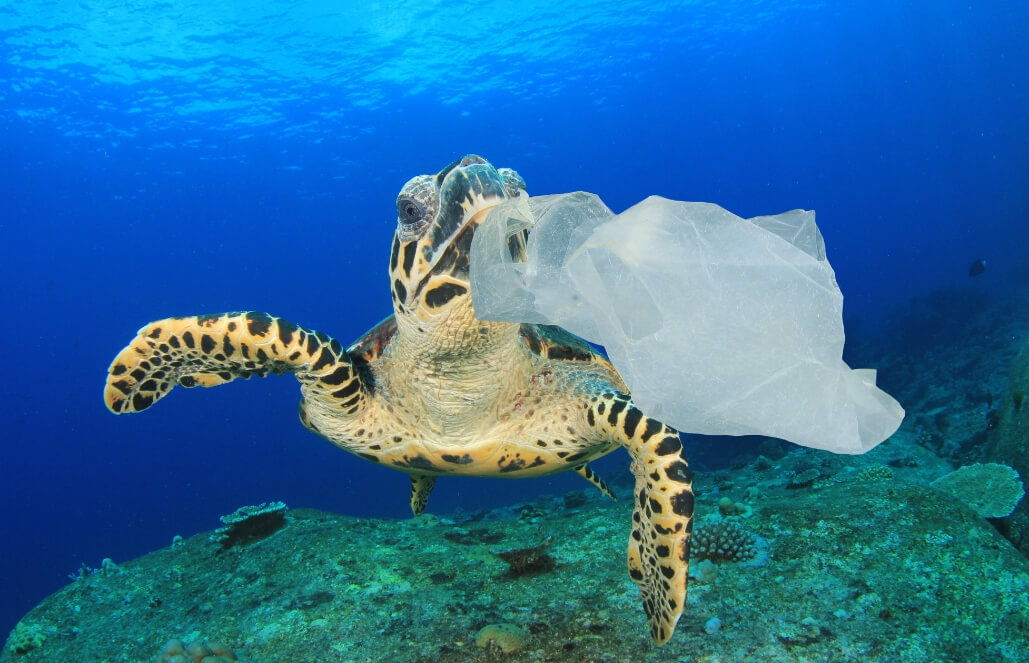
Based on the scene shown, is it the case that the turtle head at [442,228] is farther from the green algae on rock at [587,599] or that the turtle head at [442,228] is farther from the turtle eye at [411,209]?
the green algae on rock at [587,599]

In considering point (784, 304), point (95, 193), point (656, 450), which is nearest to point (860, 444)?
point (784, 304)

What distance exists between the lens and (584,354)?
12.4 feet

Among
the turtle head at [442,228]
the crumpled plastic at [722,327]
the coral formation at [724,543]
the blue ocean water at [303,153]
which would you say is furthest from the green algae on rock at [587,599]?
the blue ocean water at [303,153]

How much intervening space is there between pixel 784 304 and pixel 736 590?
230 cm

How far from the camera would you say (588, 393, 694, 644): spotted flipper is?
2354 mm

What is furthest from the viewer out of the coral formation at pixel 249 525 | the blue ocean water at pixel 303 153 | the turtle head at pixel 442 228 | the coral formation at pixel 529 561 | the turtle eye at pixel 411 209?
the blue ocean water at pixel 303 153

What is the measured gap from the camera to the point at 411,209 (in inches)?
89.0

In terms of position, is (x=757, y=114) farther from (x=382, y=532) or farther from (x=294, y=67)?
(x=382, y=532)

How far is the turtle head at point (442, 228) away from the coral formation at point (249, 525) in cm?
342

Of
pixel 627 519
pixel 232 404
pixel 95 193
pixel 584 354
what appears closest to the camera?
pixel 584 354

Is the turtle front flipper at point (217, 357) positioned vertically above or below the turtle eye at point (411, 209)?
below

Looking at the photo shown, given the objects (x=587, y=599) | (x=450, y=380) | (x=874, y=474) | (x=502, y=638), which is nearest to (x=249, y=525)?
(x=450, y=380)

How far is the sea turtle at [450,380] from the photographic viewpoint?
89.4 inches

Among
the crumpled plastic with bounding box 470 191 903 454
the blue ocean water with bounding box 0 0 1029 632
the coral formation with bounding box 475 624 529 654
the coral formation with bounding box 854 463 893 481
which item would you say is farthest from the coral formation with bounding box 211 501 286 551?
the blue ocean water with bounding box 0 0 1029 632
